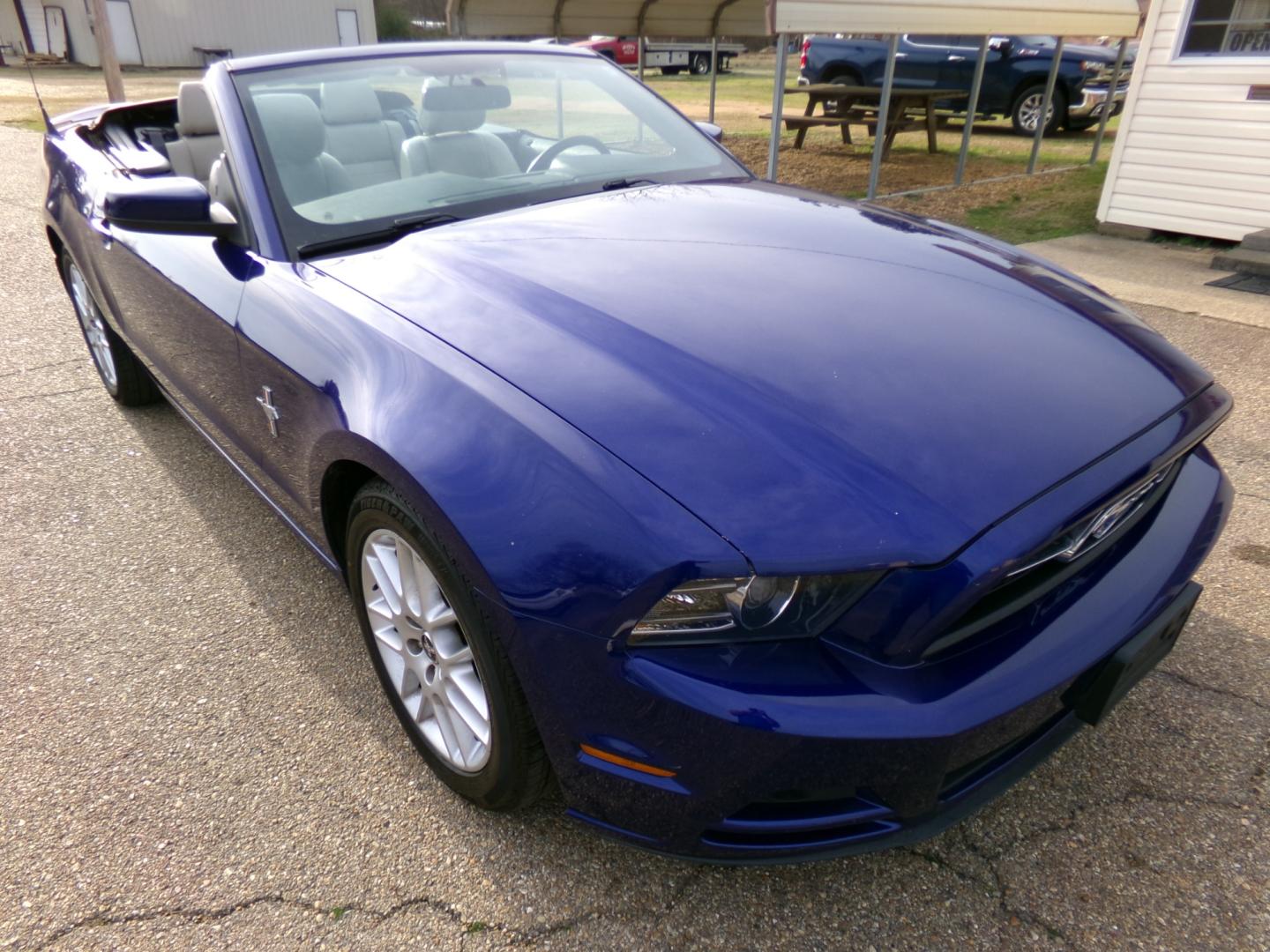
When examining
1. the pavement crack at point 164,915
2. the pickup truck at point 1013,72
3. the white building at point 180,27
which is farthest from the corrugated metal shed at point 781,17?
the white building at point 180,27

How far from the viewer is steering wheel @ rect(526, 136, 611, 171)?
2.82 meters

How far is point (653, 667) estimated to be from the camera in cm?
142

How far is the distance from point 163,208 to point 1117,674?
7.89 ft

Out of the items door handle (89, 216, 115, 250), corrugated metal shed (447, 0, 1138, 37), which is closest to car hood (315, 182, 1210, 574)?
door handle (89, 216, 115, 250)

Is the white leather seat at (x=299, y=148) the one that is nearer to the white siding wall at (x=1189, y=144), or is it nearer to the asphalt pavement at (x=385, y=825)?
the asphalt pavement at (x=385, y=825)

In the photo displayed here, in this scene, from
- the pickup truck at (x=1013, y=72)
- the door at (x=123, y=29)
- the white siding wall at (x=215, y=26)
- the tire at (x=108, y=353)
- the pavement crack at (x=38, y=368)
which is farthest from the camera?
the white siding wall at (x=215, y=26)

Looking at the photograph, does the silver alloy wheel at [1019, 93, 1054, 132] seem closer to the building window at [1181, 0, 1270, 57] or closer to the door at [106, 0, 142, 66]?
the building window at [1181, 0, 1270, 57]

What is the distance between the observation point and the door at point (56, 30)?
30234mm

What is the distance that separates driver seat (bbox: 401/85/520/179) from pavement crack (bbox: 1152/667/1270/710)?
91.3 inches

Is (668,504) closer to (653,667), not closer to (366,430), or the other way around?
(653,667)

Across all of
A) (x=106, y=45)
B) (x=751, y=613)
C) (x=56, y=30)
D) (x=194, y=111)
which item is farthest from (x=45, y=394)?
(x=56, y=30)

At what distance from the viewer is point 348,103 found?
2.66 m

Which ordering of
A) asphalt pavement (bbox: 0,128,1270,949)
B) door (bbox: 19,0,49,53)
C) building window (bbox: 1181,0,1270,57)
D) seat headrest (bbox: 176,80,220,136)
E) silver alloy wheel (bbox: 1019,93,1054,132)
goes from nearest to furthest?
1. asphalt pavement (bbox: 0,128,1270,949)
2. seat headrest (bbox: 176,80,220,136)
3. building window (bbox: 1181,0,1270,57)
4. silver alloy wheel (bbox: 1019,93,1054,132)
5. door (bbox: 19,0,49,53)

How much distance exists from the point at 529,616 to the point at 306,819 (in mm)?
874
